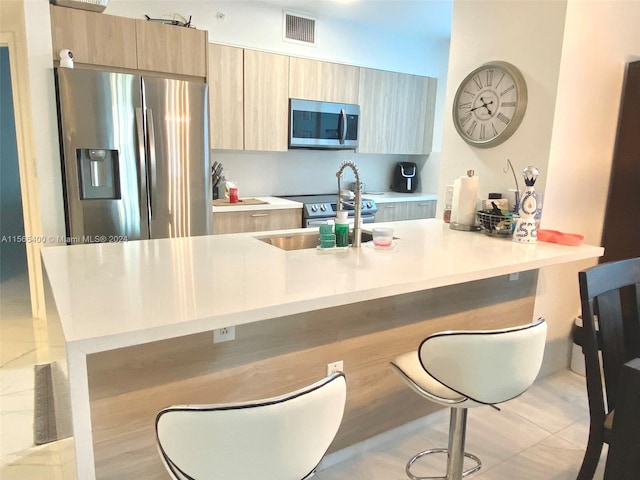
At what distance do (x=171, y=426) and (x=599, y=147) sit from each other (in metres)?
2.84

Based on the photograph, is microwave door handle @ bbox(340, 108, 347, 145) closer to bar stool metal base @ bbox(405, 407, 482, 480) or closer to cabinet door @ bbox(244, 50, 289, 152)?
cabinet door @ bbox(244, 50, 289, 152)

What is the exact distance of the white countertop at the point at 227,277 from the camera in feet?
3.82

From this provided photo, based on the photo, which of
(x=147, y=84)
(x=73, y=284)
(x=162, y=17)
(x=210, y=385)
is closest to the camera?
(x=73, y=284)

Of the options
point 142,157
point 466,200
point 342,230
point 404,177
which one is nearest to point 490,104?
point 466,200

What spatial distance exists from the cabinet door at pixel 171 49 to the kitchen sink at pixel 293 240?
173cm

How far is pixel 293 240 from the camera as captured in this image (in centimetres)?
233

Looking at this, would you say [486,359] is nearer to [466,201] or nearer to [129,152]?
[466,201]

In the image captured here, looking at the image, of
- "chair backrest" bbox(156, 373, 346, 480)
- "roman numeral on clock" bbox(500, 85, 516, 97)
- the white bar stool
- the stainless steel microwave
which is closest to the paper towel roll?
"roman numeral on clock" bbox(500, 85, 516, 97)

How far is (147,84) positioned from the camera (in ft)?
9.78

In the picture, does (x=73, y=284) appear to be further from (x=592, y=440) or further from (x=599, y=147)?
(x=599, y=147)

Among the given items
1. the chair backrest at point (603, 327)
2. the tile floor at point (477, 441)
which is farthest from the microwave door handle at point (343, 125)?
the chair backrest at point (603, 327)

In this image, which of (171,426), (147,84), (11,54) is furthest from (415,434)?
(11,54)

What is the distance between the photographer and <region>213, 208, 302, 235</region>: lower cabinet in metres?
3.70

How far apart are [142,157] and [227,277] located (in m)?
1.87
